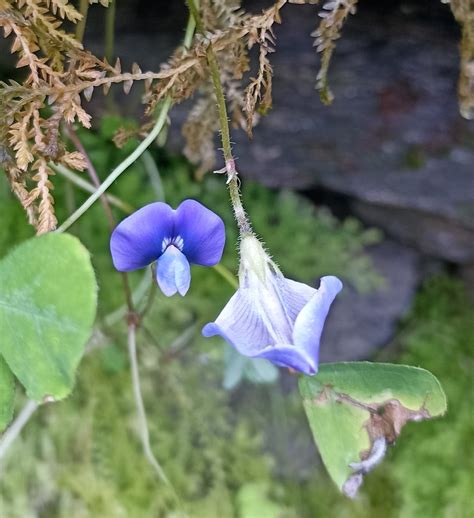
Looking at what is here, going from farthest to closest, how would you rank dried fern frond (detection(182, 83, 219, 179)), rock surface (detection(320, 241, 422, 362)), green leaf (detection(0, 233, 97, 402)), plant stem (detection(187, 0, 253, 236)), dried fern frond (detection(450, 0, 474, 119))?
rock surface (detection(320, 241, 422, 362)), dried fern frond (detection(182, 83, 219, 179)), dried fern frond (detection(450, 0, 474, 119)), plant stem (detection(187, 0, 253, 236)), green leaf (detection(0, 233, 97, 402))

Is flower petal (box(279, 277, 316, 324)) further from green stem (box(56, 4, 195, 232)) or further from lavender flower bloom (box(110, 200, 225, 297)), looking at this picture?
green stem (box(56, 4, 195, 232))

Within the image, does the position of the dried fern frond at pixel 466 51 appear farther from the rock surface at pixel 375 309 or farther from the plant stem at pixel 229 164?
the rock surface at pixel 375 309

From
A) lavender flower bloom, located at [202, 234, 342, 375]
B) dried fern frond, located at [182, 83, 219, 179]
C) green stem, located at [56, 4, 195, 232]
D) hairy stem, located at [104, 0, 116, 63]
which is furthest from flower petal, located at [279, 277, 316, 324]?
hairy stem, located at [104, 0, 116, 63]

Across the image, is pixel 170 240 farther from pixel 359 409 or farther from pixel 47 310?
pixel 359 409

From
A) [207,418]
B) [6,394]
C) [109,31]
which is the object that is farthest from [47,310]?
[207,418]

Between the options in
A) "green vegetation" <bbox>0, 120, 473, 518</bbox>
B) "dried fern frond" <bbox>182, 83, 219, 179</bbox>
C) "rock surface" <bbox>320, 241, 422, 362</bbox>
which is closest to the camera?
"dried fern frond" <bbox>182, 83, 219, 179</bbox>
